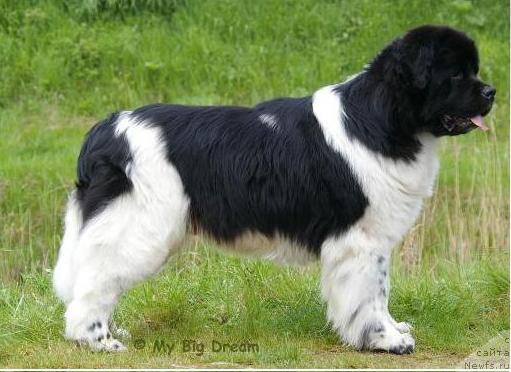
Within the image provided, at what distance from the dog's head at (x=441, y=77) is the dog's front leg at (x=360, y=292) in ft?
2.97

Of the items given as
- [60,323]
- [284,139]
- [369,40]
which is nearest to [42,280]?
[60,323]

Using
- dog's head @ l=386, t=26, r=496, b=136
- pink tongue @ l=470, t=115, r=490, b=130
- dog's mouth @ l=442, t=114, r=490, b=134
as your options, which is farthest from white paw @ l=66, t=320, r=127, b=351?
pink tongue @ l=470, t=115, r=490, b=130

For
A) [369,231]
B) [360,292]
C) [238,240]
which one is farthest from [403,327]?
[238,240]

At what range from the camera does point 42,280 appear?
803cm

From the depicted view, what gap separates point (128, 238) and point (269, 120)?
3.81ft

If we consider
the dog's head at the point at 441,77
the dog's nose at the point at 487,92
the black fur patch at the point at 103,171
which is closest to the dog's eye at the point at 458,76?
the dog's head at the point at 441,77

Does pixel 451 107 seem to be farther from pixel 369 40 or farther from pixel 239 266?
pixel 369 40

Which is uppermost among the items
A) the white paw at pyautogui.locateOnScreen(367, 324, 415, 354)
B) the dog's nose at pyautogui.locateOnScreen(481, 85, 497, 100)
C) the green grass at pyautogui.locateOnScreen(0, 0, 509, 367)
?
the dog's nose at pyautogui.locateOnScreen(481, 85, 497, 100)

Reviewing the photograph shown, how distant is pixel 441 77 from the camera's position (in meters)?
6.36

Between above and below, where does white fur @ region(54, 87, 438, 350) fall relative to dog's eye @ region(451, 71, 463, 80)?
below

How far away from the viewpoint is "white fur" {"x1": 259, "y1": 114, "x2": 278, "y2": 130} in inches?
257

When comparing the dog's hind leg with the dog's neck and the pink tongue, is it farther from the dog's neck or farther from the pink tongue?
the pink tongue

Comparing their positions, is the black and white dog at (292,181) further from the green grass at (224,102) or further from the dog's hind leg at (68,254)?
the green grass at (224,102)

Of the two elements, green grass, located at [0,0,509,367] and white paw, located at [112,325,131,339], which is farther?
green grass, located at [0,0,509,367]
